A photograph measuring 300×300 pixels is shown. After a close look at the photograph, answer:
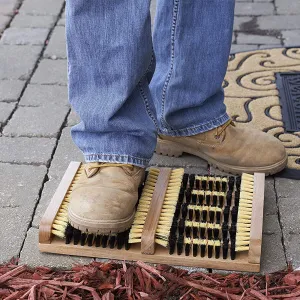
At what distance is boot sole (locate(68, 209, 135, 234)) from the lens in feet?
7.07

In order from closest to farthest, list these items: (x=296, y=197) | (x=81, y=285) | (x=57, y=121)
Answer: (x=81, y=285), (x=296, y=197), (x=57, y=121)

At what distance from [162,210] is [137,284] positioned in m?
0.33

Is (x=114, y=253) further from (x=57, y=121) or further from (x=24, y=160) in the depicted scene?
(x=57, y=121)

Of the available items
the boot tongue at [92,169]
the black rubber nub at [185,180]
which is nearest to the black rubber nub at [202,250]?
the black rubber nub at [185,180]

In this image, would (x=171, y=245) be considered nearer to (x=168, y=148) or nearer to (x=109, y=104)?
(x=109, y=104)

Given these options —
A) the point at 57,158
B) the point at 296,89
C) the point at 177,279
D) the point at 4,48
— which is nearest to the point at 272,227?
the point at 177,279

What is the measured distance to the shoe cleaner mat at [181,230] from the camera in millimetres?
2123

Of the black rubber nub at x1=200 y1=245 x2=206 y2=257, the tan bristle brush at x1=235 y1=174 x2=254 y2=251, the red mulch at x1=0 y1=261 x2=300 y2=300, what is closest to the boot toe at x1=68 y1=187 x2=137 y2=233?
the red mulch at x1=0 y1=261 x2=300 y2=300

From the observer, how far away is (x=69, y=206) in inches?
87.6

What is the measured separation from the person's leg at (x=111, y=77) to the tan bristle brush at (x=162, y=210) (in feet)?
0.36

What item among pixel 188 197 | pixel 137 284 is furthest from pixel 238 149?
pixel 137 284

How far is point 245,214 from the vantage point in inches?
88.6

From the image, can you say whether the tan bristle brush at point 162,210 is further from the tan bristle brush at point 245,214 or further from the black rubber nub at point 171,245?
the tan bristle brush at point 245,214

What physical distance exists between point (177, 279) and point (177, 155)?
32.2 inches
